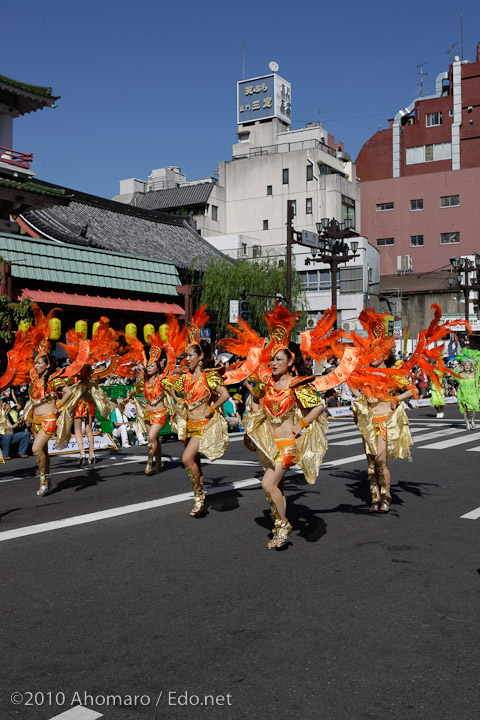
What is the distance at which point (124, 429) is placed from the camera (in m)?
16.0

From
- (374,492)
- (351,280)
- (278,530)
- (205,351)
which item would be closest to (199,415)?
(205,351)

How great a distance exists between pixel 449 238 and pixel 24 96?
40.8 metres

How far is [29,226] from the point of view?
96.6 ft

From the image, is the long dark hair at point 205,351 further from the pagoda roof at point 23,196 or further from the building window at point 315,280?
the building window at point 315,280

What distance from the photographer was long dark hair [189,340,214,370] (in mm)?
8500

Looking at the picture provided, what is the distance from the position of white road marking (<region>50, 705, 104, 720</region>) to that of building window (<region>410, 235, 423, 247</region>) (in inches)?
2315

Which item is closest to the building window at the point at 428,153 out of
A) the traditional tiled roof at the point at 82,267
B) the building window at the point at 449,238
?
the building window at the point at 449,238

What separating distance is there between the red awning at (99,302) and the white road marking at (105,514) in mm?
17985

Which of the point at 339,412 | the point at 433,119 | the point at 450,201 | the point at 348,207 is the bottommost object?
the point at 339,412

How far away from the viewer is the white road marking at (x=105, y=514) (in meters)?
7.49

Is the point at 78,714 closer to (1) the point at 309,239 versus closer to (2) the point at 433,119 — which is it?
(1) the point at 309,239

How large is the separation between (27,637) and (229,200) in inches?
2224

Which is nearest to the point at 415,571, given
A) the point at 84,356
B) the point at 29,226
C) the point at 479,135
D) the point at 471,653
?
the point at 471,653

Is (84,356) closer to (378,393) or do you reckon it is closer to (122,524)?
(122,524)
